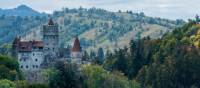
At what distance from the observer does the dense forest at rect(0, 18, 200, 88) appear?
400ft

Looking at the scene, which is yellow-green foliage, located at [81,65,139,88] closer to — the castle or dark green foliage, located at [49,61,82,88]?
the castle

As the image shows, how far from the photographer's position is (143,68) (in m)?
166

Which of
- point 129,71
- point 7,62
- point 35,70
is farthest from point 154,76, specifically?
point 7,62

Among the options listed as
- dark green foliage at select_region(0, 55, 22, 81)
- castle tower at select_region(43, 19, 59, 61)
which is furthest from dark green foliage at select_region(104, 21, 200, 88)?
dark green foliage at select_region(0, 55, 22, 81)

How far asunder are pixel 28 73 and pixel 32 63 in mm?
3884

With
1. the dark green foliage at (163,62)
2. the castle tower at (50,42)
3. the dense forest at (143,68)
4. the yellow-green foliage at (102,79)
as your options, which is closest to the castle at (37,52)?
the castle tower at (50,42)

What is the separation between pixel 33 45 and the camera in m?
154

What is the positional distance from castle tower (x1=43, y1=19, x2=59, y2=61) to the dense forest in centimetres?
803

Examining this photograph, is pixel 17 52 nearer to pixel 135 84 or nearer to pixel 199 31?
pixel 135 84

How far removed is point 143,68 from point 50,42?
24983 mm

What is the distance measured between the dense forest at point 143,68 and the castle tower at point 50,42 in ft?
26.3

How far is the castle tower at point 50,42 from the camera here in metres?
152

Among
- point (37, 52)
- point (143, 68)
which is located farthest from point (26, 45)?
point (143, 68)

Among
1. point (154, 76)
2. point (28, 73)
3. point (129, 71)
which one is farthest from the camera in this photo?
point (129, 71)
